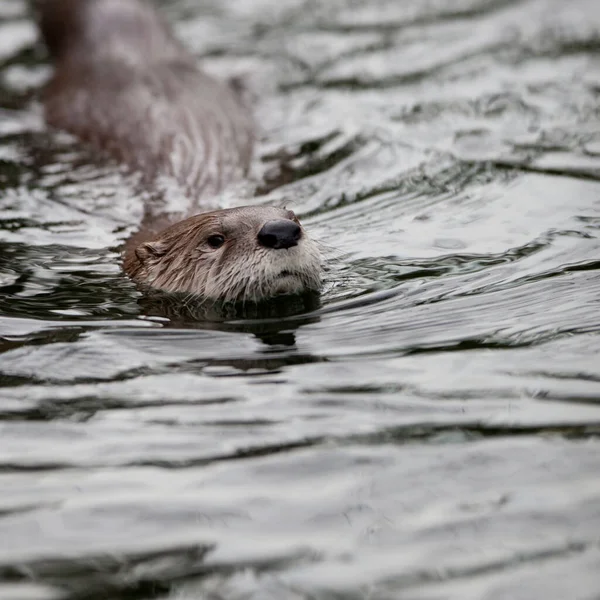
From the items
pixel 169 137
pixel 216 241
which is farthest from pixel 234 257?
pixel 169 137

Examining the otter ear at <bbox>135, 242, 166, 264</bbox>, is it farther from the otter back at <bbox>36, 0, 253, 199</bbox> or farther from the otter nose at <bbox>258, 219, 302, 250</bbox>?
the otter back at <bbox>36, 0, 253, 199</bbox>

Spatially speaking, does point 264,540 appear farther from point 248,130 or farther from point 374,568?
point 248,130

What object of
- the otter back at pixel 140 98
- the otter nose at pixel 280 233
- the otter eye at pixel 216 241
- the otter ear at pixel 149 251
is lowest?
the otter ear at pixel 149 251

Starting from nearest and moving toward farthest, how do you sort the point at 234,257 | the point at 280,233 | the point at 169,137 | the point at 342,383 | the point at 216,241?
1. the point at 342,383
2. the point at 280,233
3. the point at 234,257
4. the point at 216,241
5. the point at 169,137

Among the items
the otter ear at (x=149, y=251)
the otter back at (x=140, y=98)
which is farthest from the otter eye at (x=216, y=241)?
the otter back at (x=140, y=98)

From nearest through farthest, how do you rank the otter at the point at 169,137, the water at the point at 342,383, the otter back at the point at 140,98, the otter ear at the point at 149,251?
1. the water at the point at 342,383
2. the otter at the point at 169,137
3. the otter ear at the point at 149,251
4. the otter back at the point at 140,98

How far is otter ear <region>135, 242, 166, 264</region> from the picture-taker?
18.2 feet

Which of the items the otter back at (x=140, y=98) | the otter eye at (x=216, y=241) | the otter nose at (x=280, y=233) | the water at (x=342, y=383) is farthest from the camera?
the otter back at (x=140, y=98)

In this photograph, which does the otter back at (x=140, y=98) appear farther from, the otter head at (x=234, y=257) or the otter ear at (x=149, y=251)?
the otter head at (x=234, y=257)

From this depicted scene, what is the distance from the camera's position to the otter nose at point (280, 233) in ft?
16.0

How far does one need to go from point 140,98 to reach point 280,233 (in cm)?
317

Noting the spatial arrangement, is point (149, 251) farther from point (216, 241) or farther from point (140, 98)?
point (140, 98)

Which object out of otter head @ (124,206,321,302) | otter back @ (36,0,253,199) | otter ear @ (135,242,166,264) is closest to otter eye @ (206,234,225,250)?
otter head @ (124,206,321,302)

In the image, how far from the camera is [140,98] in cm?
769
